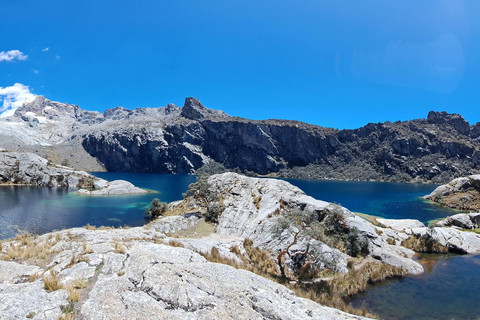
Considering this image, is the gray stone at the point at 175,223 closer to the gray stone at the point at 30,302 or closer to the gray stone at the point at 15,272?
the gray stone at the point at 15,272

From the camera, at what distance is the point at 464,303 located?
20469mm

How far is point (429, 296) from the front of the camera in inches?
833

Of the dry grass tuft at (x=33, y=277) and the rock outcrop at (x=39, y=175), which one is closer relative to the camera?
the dry grass tuft at (x=33, y=277)

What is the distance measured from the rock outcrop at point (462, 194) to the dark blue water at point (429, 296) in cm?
6444

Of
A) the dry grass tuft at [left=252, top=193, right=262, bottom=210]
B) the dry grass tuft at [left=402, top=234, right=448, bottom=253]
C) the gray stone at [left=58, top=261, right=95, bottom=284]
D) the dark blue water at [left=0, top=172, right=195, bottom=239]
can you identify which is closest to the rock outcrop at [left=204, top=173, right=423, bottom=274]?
the dry grass tuft at [left=252, top=193, right=262, bottom=210]

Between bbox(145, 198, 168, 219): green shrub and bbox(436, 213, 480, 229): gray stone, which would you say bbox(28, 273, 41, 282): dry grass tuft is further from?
bbox(436, 213, 480, 229): gray stone

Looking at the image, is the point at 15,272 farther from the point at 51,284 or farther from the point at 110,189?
the point at 110,189

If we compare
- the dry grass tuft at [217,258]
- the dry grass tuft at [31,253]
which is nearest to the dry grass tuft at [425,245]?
the dry grass tuft at [217,258]

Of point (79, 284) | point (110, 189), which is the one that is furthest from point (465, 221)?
point (110, 189)

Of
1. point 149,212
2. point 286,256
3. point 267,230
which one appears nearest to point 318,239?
point 286,256

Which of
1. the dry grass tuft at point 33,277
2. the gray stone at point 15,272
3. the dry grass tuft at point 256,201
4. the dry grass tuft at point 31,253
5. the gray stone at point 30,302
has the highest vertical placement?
the dry grass tuft at point 256,201

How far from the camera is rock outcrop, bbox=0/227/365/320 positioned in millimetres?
9719

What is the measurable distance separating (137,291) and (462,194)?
107380mm

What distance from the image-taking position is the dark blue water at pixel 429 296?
730 inches
